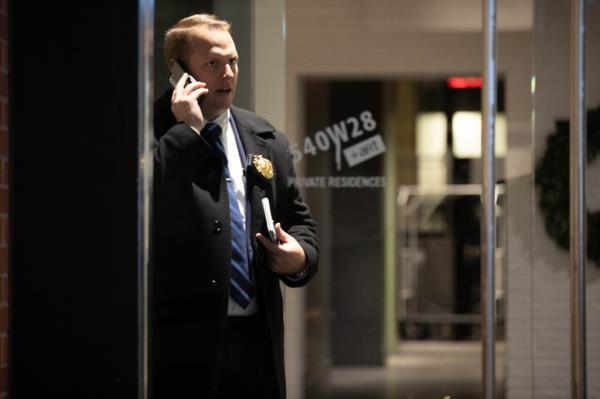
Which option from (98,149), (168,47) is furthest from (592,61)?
(98,149)

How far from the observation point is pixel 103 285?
3.54m

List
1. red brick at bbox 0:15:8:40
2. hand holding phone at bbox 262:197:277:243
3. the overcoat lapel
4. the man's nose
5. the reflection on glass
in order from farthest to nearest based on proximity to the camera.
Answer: the reflection on glass
red brick at bbox 0:15:8:40
the man's nose
the overcoat lapel
hand holding phone at bbox 262:197:277:243

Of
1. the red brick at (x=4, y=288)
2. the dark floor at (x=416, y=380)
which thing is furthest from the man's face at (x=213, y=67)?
the dark floor at (x=416, y=380)

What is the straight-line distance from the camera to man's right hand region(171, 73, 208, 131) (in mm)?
3357

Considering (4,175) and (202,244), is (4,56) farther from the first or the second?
(202,244)

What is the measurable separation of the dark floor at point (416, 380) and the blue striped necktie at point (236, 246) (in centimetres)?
138

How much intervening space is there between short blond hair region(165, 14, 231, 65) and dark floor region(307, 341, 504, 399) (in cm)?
167

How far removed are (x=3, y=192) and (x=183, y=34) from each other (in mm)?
807

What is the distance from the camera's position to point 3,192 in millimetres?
3660

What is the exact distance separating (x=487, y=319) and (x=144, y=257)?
56.3 inches

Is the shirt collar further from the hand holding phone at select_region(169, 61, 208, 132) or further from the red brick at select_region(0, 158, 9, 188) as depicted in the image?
the red brick at select_region(0, 158, 9, 188)

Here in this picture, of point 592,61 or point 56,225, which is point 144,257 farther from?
point 592,61

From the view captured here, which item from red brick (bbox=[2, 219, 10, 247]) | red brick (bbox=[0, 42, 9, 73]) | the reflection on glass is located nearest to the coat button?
red brick (bbox=[2, 219, 10, 247])

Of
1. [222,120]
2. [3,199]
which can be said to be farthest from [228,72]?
[3,199]
